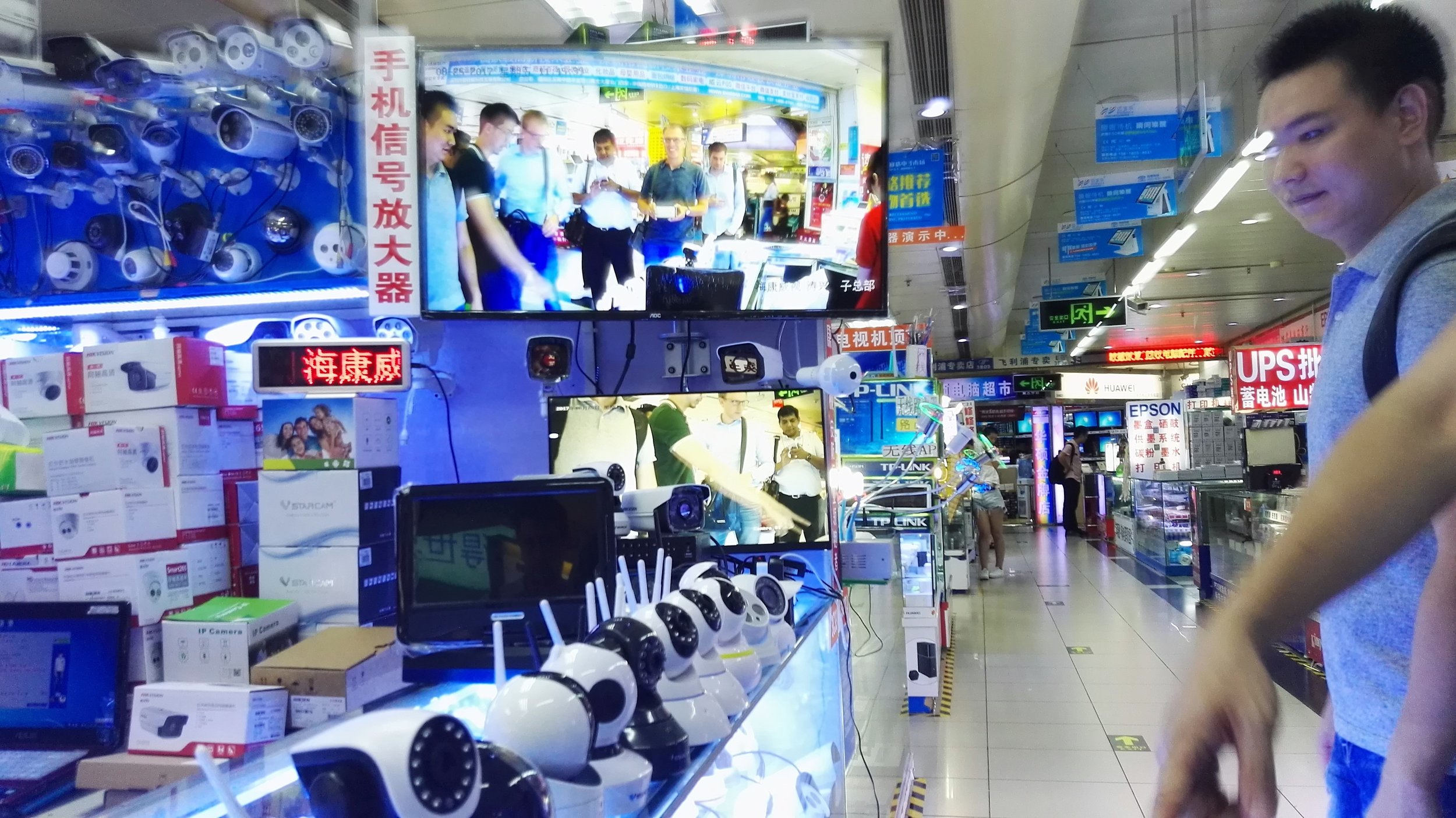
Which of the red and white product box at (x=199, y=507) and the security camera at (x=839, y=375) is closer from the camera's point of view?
the red and white product box at (x=199, y=507)

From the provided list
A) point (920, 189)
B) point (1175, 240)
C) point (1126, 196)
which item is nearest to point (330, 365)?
point (920, 189)

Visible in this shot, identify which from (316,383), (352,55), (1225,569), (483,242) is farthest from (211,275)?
(1225,569)

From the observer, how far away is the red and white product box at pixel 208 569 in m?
3.66

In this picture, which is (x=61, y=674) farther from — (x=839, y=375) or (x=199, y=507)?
(x=839, y=375)

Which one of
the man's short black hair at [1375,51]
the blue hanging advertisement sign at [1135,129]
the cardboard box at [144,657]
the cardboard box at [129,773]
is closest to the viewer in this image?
Answer: the man's short black hair at [1375,51]

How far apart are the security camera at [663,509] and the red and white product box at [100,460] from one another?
1.91 meters

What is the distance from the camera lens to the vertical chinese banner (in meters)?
3.55

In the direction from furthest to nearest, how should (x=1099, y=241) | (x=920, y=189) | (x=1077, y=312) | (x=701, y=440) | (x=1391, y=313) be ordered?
(x=1077, y=312) → (x=1099, y=241) → (x=920, y=189) → (x=701, y=440) → (x=1391, y=313)

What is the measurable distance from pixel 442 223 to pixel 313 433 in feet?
3.18

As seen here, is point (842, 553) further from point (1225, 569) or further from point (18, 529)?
point (1225, 569)

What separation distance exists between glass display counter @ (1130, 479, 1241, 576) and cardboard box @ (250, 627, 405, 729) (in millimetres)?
9294

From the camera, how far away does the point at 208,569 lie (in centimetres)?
375

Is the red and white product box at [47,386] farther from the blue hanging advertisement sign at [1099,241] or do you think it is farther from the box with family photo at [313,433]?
the blue hanging advertisement sign at [1099,241]

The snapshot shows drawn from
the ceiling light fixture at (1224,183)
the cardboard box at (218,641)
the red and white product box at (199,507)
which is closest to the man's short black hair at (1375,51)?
the cardboard box at (218,641)
